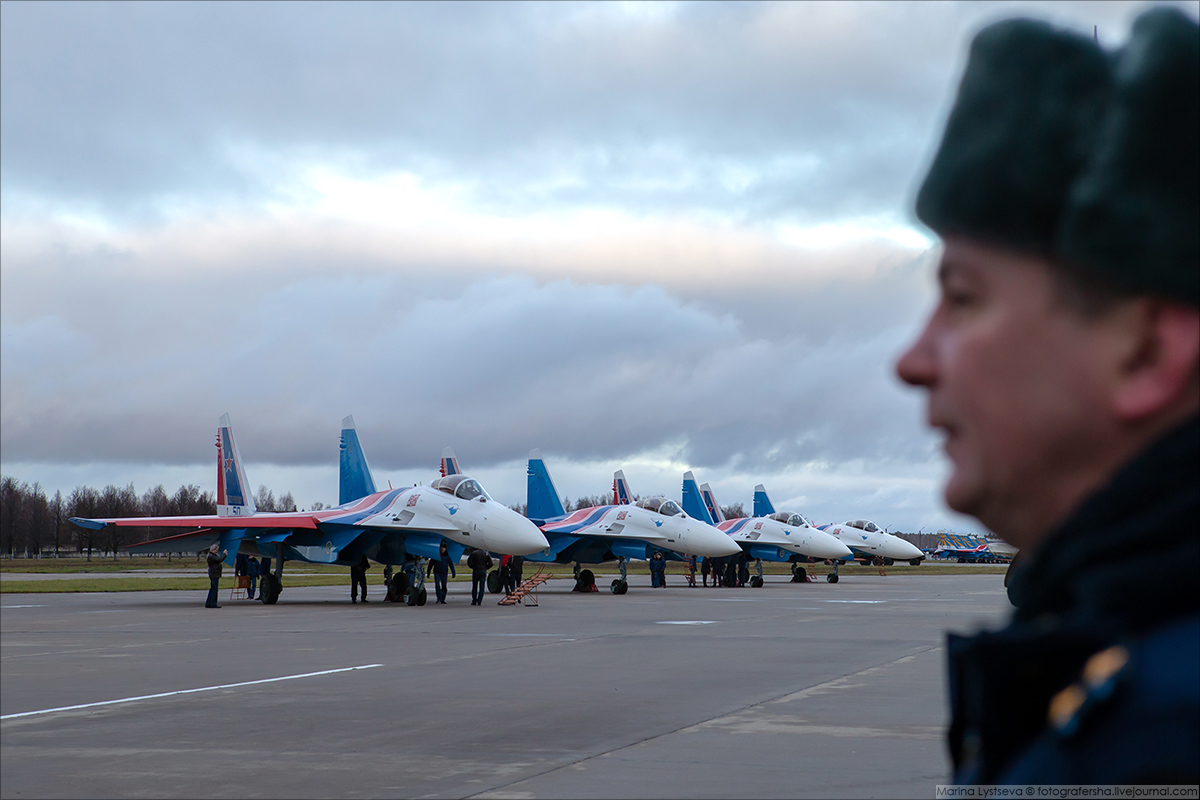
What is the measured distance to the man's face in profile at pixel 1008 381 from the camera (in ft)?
3.02

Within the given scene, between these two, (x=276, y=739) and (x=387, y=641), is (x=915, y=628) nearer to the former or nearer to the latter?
(x=387, y=641)

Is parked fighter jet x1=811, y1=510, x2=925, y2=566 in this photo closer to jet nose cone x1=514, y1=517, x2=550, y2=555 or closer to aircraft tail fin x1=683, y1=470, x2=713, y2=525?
aircraft tail fin x1=683, y1=470, x2=713, y2=525

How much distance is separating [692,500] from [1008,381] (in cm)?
5423

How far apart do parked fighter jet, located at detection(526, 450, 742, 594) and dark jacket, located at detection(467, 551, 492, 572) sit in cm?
564

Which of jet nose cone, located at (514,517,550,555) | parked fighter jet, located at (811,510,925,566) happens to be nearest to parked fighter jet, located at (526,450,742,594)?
jet nose cone, located at (514,517,550,555)

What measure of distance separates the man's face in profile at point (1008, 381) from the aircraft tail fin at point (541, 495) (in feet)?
138

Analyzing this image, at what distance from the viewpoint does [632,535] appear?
35.7 m

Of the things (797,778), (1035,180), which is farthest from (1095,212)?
(797,778)

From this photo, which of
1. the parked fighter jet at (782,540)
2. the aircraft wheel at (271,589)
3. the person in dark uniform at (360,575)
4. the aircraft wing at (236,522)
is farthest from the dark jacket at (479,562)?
the parked fighter jet at (782,540)

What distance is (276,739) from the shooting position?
881 cm

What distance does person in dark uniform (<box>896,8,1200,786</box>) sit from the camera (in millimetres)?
804

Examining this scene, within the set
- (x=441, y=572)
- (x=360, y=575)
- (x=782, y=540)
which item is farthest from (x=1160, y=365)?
(x=782, y=540)

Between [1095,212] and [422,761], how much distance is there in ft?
25.4

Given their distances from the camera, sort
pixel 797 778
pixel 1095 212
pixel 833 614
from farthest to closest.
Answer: pixel 833 614 → pixel 797 778 → pixel 1095 212
